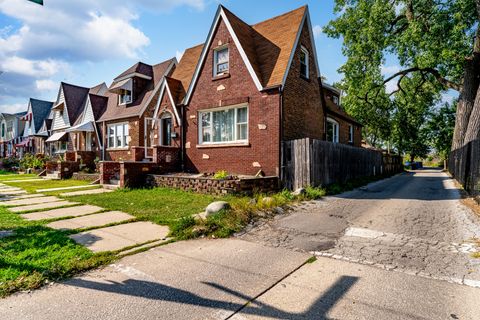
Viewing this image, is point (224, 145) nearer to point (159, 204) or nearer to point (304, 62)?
point (159, 204)

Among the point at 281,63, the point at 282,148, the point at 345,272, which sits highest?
the point at 281,63

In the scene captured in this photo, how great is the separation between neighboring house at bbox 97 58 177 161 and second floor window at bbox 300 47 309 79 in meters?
9.74

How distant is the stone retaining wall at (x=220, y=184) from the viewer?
9656 millimetres

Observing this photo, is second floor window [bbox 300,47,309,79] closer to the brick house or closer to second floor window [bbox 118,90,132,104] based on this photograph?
the brick house

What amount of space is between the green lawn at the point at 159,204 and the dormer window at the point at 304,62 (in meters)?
8.35

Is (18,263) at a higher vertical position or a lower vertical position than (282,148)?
lower

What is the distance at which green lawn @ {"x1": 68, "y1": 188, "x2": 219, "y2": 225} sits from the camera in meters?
6.79

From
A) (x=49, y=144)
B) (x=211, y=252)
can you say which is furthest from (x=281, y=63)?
(x=49, y=144)

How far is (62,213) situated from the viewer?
711cm

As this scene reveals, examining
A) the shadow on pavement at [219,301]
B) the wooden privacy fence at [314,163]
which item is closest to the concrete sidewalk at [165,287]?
the shadow on pavement at [219,301]

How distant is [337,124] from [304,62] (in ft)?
22.9

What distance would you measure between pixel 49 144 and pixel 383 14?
34.4m

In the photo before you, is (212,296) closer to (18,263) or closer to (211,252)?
(211,252)

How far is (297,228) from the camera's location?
587 cm
